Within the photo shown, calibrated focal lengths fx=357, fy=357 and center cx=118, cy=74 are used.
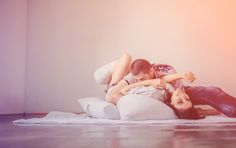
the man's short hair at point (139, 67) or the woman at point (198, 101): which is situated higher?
the man's short hair at point (139, 67)

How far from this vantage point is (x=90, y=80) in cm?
336

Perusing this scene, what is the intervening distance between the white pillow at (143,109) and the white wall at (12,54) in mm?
1311

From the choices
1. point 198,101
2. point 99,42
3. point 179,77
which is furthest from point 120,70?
point 99,42

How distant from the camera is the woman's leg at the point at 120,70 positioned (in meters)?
2.72

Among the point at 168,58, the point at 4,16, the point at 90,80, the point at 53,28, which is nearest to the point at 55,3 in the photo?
the point at 53,28

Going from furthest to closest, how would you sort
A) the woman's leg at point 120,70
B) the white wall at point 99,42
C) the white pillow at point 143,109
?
the white wall at point 99,42
the woman's leg at point 120,70
the white pillow at point 143,109

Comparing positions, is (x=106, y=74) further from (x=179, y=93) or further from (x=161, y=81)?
(x=179, y=93)

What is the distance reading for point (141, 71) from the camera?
8.70 feet

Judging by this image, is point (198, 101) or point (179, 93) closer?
point (179, 93)

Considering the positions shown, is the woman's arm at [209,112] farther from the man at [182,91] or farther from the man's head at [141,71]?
the man's head at [141,71]

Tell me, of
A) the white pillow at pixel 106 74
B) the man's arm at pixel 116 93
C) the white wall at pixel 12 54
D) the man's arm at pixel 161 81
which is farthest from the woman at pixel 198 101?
the white wall at pixel 12 54

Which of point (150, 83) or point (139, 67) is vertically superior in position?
point (139, 67)

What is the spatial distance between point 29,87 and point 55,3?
842 millimetres

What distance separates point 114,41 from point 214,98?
115 cm
